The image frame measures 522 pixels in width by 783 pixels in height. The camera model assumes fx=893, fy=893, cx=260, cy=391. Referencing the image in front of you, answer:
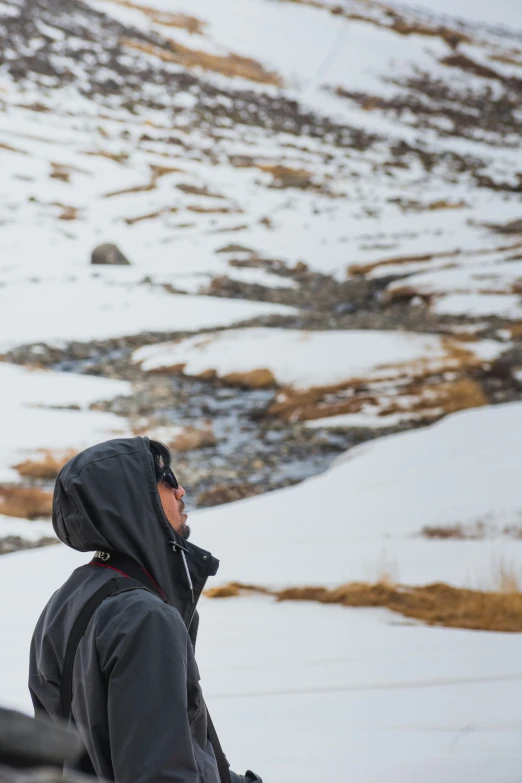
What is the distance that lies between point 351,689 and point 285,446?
5147 millimetres

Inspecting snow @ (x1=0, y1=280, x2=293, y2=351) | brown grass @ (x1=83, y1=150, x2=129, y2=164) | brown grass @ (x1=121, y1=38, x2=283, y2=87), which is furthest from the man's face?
brown grass @ (x1=121, y1=38, x2=283, y2=87)

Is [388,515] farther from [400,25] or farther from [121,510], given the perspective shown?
[400,25]

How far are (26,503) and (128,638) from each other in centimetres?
600

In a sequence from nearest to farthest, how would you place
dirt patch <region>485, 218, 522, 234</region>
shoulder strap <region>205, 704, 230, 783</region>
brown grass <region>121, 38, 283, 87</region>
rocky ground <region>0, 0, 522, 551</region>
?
shoulder strap <region>205, 704, 230, 783</region> < rocky ground <region>0, 0, 522, 551</region> < dirt patch <region>485, 218, 522, 234</region> < brown grass <region>121, 38, 283, 87</region>

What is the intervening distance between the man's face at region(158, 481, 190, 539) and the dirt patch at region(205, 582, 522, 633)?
3435mm

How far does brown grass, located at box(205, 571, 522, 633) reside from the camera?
5023 millimetres

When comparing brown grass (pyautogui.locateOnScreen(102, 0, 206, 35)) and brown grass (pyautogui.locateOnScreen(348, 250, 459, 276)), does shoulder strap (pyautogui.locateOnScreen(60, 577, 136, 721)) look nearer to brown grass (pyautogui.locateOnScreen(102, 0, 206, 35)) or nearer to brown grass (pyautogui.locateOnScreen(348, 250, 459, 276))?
brown grass (pyautogui.locateOnScreen(348, 250, 459, 276))

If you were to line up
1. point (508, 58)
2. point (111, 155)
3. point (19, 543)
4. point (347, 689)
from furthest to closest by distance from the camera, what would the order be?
point (508, 58), point (111, 155), point (19, 543), point (347, 689)

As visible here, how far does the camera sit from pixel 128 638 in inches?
61.8

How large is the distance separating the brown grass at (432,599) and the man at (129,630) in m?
3.42

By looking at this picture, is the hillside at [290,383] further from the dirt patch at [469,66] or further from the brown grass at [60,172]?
the dirt patch at [469,66]

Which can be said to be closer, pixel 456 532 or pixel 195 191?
pixel 456 532

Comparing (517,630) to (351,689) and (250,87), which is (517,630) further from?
(250,87)

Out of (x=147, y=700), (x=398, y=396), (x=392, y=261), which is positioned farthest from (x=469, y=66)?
(x=147, y=700)
